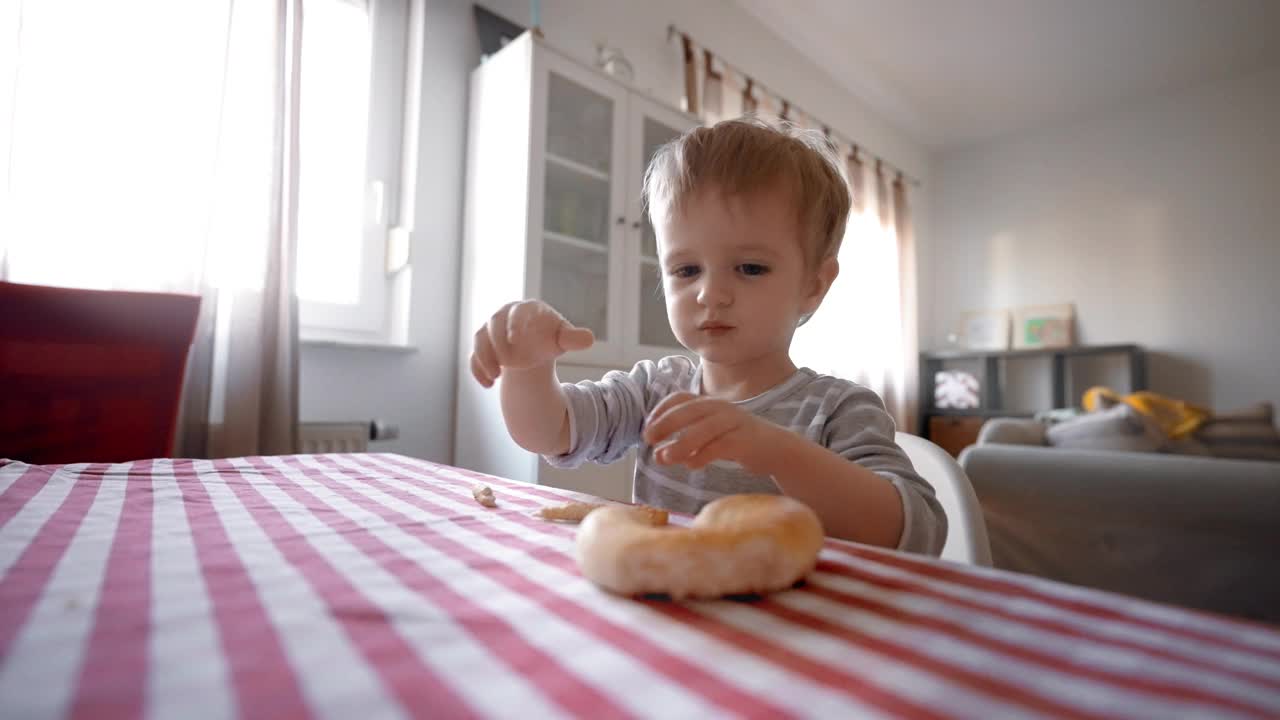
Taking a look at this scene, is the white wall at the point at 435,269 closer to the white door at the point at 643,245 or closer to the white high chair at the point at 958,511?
the white door at the point at 643,245

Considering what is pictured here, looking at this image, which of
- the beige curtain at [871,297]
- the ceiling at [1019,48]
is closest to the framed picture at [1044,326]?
the beige curtain at [871,297]

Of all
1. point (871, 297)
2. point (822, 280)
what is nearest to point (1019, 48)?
point (871, 297)

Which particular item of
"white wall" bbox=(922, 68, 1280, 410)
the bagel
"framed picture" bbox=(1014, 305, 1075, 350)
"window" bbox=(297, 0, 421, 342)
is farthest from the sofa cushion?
"white wall" bbox=(922, 68, 1280, 410)

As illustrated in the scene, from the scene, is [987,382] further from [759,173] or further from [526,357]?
[526,357]

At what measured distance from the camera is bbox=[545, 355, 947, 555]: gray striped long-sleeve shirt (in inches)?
21.4

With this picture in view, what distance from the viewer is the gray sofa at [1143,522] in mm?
1307

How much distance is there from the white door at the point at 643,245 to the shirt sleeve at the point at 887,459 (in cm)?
157

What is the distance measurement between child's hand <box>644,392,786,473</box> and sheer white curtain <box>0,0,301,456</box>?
1579mm

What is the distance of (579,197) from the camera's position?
7.13 ft

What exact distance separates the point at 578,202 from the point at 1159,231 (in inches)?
183

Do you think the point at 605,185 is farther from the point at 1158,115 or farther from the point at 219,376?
the point at 1158,115

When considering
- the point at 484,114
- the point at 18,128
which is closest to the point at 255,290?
the point at 18,128

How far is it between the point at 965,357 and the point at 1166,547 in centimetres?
372

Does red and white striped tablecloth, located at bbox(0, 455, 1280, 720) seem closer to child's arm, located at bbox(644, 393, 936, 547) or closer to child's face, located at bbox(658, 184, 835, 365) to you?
child's arm, located at bbox(644, 393, 936, 547)
